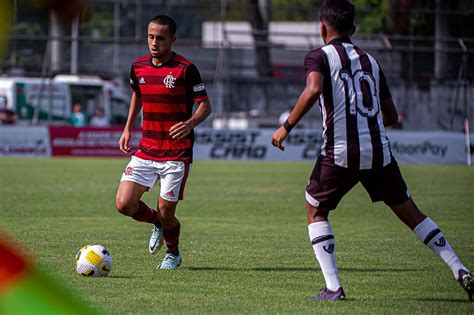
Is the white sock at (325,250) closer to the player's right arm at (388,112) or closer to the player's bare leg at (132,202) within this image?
the player's right arm at (388,112)

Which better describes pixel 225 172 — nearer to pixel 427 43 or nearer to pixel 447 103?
pixel 447 103

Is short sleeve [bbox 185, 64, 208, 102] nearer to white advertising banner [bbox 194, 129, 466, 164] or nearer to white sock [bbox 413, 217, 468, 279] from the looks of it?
white sock [bbox 413, 217, 468, 279]

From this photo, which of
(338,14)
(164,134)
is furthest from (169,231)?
(338,14)

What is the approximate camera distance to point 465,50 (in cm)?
3291

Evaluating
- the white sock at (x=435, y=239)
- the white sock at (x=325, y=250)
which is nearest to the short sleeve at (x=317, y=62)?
the white sock at (x=325, y=250)

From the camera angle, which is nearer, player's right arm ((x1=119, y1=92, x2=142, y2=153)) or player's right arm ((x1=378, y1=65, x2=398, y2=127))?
player's right arm ((x1=378, y1=65, x2=398, y2=127))

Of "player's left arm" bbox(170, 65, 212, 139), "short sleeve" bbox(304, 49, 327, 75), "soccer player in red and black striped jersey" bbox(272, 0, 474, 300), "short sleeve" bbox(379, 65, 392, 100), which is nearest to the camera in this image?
"short sleeve" bbox(304, 49, 327, 75)

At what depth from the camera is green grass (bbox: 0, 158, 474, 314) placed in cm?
578

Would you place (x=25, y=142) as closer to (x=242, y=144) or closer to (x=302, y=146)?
(x=242, y=144)

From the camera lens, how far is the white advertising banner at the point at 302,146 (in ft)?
98.2

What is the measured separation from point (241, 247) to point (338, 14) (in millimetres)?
4146

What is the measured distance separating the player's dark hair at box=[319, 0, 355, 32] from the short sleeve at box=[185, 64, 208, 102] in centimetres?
215

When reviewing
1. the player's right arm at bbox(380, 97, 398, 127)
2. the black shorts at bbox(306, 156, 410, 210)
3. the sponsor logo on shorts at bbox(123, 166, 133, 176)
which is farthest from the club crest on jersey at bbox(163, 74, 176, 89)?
the black shorts at bbox(306, 156, 410, 210)

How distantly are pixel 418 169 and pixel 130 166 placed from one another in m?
20.1
